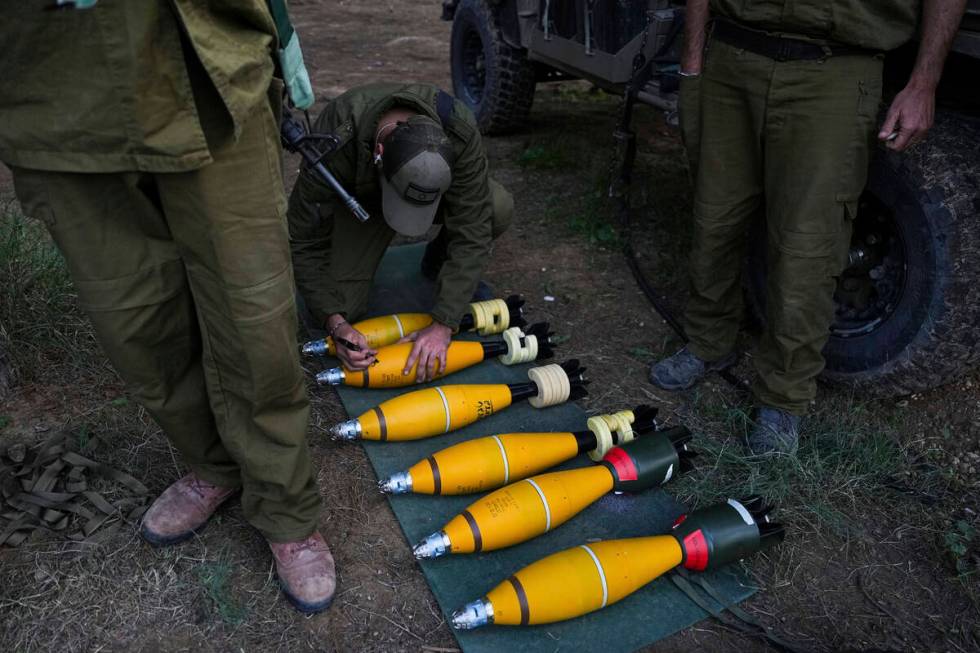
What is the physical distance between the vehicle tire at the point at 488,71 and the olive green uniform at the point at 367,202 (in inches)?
99.9

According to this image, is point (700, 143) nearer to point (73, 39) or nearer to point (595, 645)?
point (595, 645)

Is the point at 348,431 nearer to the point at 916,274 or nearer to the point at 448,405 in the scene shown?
the point at 448,405

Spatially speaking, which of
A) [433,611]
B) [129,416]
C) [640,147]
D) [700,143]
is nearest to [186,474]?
[129,416]

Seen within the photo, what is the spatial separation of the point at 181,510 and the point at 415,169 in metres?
1.37

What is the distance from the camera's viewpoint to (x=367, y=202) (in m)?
3.34

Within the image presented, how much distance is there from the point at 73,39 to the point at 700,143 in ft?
7.21

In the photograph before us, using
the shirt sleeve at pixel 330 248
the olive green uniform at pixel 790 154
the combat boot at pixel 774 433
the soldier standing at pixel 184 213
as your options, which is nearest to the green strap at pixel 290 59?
the soldier standing at pixel 184 213

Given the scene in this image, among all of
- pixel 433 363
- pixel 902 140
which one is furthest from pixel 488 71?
pixel 902 140

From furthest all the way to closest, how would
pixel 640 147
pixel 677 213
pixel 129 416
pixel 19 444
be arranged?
pixel 640 147
pixel 677 213
pixel 129 416
pixel 19 444

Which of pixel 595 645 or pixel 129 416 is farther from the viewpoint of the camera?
pixel 129 416

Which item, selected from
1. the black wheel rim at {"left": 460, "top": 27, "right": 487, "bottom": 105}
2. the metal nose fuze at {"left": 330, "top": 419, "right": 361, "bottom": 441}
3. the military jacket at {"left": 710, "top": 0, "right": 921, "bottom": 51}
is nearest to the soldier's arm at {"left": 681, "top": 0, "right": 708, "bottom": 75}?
the military jacket at {"left": 710, "top": 0, "right": 921, "bottom": 51}

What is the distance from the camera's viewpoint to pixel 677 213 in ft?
15.6

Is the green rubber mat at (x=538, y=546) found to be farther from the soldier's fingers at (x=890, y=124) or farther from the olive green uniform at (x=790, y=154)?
the soldier's fingers at (x=890, y=124)

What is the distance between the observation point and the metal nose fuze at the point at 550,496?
90.5 inches
